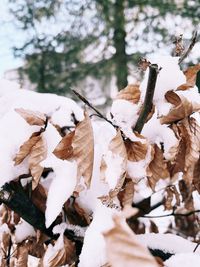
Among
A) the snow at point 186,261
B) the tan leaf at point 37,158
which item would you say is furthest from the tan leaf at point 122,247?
the tan leaf at point 37,158

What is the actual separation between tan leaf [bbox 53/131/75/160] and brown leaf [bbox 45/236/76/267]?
27 cm

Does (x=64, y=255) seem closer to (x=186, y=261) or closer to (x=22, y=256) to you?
(x=22, y=256)

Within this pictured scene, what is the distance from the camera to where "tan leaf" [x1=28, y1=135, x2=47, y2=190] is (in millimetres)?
766

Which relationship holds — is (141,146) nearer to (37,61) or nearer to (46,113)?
(46,113)

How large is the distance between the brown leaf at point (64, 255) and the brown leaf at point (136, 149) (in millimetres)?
288

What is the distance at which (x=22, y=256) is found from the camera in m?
1.03

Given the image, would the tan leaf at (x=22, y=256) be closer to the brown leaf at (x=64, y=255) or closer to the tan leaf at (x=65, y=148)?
the brown leaf at (x=64, y=255)

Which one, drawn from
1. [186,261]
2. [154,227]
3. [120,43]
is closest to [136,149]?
[186,261]

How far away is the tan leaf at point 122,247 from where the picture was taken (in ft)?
0.93

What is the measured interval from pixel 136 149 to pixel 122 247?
0.44 meters

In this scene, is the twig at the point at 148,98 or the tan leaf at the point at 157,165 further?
the tan leaf at the point at 157,165

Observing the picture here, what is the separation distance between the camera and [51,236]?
97 cm

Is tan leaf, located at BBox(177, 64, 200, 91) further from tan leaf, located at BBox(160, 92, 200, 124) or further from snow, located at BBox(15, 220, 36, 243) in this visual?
snow, located at BBox(15, 220, 36, 243)

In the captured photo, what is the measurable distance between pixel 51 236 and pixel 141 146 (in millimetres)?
381
